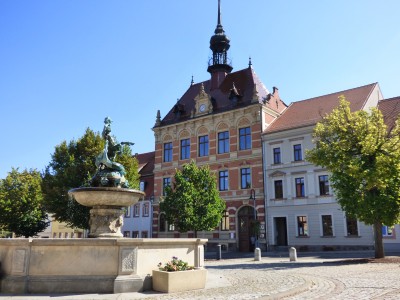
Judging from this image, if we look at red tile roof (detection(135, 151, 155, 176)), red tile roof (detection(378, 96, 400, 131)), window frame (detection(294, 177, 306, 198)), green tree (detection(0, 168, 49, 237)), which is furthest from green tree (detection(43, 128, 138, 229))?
red tile roof (detection(378, 96, 400, 131))

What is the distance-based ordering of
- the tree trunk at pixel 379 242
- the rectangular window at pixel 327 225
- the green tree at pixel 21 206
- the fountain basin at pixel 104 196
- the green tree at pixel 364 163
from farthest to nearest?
the green tree at pixel 21 206 < the rectangular window at pixel 327 225 < the tree trunk at pixel 379 242 < the green tree at pixel 364 163 < the fountain basin at pixel 104 196

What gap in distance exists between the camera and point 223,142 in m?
38.0

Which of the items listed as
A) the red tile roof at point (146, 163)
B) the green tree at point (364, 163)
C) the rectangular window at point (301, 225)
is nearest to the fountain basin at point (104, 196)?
the green tree at point (364, 163)

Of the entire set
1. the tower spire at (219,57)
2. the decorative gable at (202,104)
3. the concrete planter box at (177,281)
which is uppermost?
the tower spire at (219,57)

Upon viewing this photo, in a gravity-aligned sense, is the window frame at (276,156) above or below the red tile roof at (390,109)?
below

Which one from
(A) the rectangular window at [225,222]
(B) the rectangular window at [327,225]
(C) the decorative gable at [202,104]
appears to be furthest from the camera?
(C) the decorative gable at [202,104]

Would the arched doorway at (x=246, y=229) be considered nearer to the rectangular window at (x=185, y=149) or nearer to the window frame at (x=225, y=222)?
the window frame at (x=225, y=222)

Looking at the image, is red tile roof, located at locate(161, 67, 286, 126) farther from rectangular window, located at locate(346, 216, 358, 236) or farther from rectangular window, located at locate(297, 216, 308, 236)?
rectangular window, located at locate(346, 216, 358, 236)

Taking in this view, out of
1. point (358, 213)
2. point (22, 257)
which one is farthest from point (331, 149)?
point (22, 257)

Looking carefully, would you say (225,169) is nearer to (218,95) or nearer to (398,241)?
(218,95)

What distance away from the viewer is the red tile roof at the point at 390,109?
102ft

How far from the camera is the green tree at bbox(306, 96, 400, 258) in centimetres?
1952

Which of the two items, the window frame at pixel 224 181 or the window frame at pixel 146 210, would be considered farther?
the window frame at pixel 146 210

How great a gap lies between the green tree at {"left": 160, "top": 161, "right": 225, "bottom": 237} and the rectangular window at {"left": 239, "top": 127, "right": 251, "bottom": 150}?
6739 millimetres
